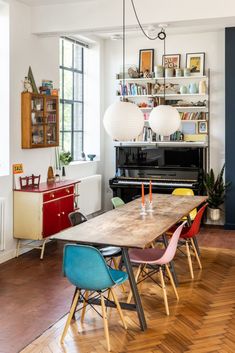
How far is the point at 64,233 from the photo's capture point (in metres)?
4.01

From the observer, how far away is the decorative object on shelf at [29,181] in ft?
20.5

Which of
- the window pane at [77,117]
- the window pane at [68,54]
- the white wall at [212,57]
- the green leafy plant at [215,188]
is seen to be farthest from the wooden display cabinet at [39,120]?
the green leafy plant at [215,188]

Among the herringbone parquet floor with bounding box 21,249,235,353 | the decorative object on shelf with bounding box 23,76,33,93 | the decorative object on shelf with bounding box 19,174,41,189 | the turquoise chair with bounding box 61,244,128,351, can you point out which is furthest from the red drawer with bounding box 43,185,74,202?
the turquoise chair with bounding box 61,244,128,351

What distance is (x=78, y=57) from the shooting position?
334 inches

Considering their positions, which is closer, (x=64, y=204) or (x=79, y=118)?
(x=64, y=204)

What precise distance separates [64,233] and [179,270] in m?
2.04

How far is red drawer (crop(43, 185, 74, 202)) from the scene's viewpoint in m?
6.09

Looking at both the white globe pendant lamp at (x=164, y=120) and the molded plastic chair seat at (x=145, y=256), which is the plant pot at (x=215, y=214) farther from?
the molded plastic chair seat at (x=145, y=256)

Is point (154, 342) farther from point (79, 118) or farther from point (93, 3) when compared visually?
point (79, 118)

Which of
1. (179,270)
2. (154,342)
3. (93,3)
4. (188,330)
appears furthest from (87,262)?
(93,3)

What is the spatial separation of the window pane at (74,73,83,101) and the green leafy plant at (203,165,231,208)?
263 cm

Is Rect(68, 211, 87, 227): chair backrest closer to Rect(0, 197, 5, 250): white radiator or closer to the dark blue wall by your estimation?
Rect(0, 197, 5, 250): white radiator

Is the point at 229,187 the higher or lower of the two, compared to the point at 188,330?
higher

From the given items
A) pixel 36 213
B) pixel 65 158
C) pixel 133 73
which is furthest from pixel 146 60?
pixel 36 213
